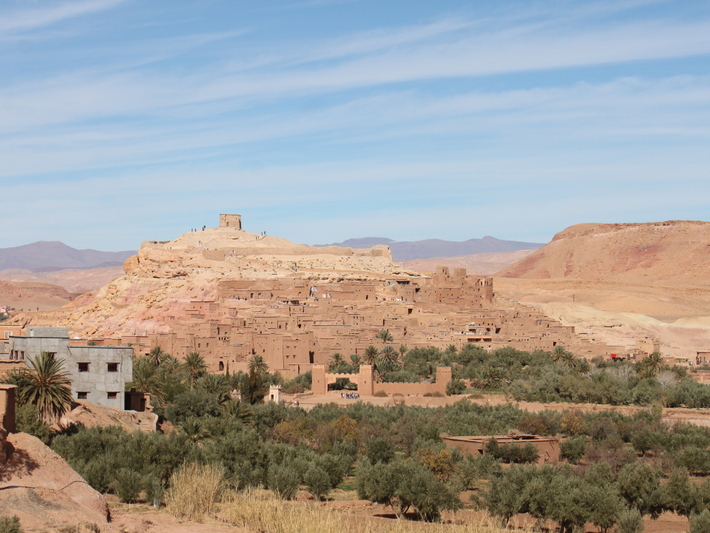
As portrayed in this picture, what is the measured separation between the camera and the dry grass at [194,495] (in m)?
18.1

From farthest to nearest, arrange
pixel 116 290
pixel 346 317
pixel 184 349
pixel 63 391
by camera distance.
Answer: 1. pixel 116 290
2. pixel 346 317
3. pixel 184 349
4. pixel 63 391

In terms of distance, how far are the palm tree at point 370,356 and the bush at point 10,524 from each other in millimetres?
36943

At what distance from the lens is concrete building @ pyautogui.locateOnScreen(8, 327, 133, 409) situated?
29.1 m

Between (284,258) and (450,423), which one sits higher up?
(284,258)

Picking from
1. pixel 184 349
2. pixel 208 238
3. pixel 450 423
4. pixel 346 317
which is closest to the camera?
pixel 450 423

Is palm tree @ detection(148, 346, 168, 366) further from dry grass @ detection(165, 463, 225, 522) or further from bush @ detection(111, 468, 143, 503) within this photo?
dry grass @ detection(165, 463, 225, 522)

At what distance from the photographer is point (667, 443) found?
3212 centimetres

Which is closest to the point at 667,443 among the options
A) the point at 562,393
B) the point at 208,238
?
the point at 562,393

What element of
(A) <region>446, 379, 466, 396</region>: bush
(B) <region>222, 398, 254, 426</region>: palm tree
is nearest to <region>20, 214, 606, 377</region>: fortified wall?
(A) <region>446, 379, 466, 396</region>: bush

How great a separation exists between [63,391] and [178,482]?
5889 mm

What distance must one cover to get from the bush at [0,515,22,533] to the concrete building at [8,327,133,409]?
15062 millimetres

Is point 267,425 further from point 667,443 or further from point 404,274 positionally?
point 404,274

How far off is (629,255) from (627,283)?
33314 millimetres

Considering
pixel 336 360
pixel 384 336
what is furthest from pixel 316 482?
pixel 384 336
